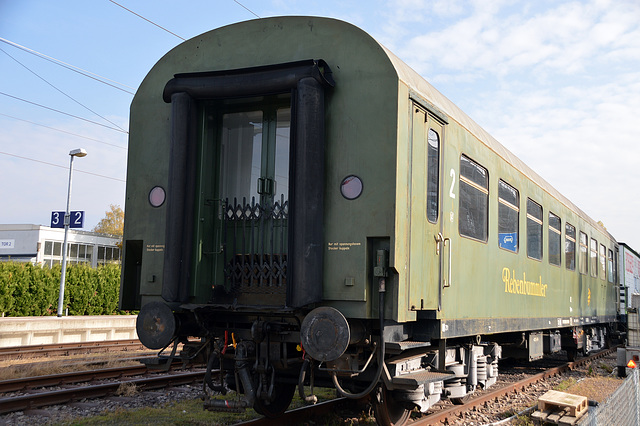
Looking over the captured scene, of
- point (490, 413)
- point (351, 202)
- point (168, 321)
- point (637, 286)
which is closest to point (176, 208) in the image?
point (168, 321)

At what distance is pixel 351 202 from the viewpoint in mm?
5336

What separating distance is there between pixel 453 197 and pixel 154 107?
3.34 metres

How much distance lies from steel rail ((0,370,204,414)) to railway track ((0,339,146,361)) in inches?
161

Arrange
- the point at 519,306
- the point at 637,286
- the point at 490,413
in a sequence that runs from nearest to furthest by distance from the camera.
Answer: the point at 490,413 → the point at 519,306 → the point at 637,286

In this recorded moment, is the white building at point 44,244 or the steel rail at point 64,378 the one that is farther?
the white building at point 44,244

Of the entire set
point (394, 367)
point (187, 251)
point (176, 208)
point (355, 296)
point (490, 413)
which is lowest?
point (490, 413)

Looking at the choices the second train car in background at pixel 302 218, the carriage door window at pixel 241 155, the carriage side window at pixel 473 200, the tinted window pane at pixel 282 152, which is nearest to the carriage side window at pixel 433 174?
the second train car in background at pixel 302 218

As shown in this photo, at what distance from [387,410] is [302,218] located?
6.82 ft

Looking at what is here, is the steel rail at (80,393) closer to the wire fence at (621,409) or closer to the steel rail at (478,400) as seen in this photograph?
the steel rail at (478,400)

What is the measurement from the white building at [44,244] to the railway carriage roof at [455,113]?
41301 millimetres

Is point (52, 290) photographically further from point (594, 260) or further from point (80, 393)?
point (594, 260)

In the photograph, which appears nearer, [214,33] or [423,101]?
[423,101]

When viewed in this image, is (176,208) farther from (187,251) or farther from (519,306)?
(519,306)

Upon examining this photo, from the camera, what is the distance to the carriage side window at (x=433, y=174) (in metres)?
5.90
